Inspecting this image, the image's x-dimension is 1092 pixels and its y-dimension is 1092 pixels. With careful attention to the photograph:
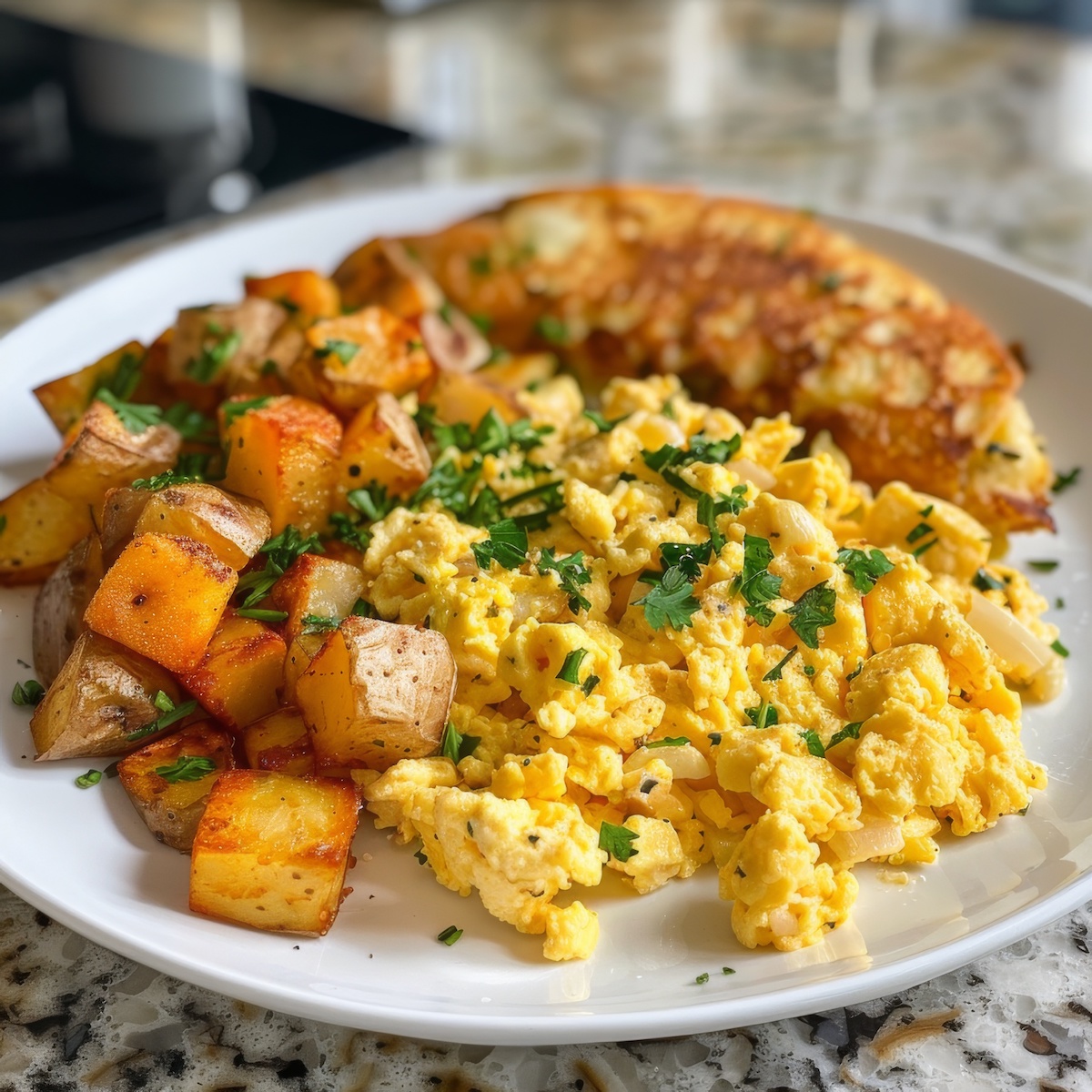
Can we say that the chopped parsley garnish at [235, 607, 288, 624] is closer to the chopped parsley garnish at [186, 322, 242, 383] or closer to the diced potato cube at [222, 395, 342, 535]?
the diced potato cube at [222, 395, 342, 535]

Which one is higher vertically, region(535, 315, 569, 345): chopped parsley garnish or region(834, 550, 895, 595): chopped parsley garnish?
region(834, 550, 895, 595): chopped parsley garnish

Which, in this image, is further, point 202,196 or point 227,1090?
point 202,196

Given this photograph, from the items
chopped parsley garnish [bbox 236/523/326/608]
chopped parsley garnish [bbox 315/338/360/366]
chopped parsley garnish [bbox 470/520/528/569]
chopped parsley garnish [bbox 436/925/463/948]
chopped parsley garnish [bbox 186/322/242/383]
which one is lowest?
chopped parsley garnish [bbox 436/925/463/948]

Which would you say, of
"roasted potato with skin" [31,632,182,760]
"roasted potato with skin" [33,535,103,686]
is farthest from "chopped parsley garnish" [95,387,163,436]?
"roasted potato with skin" [31,632,182,760]

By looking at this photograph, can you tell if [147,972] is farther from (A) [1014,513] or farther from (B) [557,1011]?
(A) [1014,513]

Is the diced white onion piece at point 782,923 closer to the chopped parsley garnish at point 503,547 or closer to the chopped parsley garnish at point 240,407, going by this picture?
the chopped parsley garnish at point 503,547

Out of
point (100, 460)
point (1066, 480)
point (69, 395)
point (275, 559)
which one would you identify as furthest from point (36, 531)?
point (1066, 480)

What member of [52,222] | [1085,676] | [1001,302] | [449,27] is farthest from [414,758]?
[449,27]
